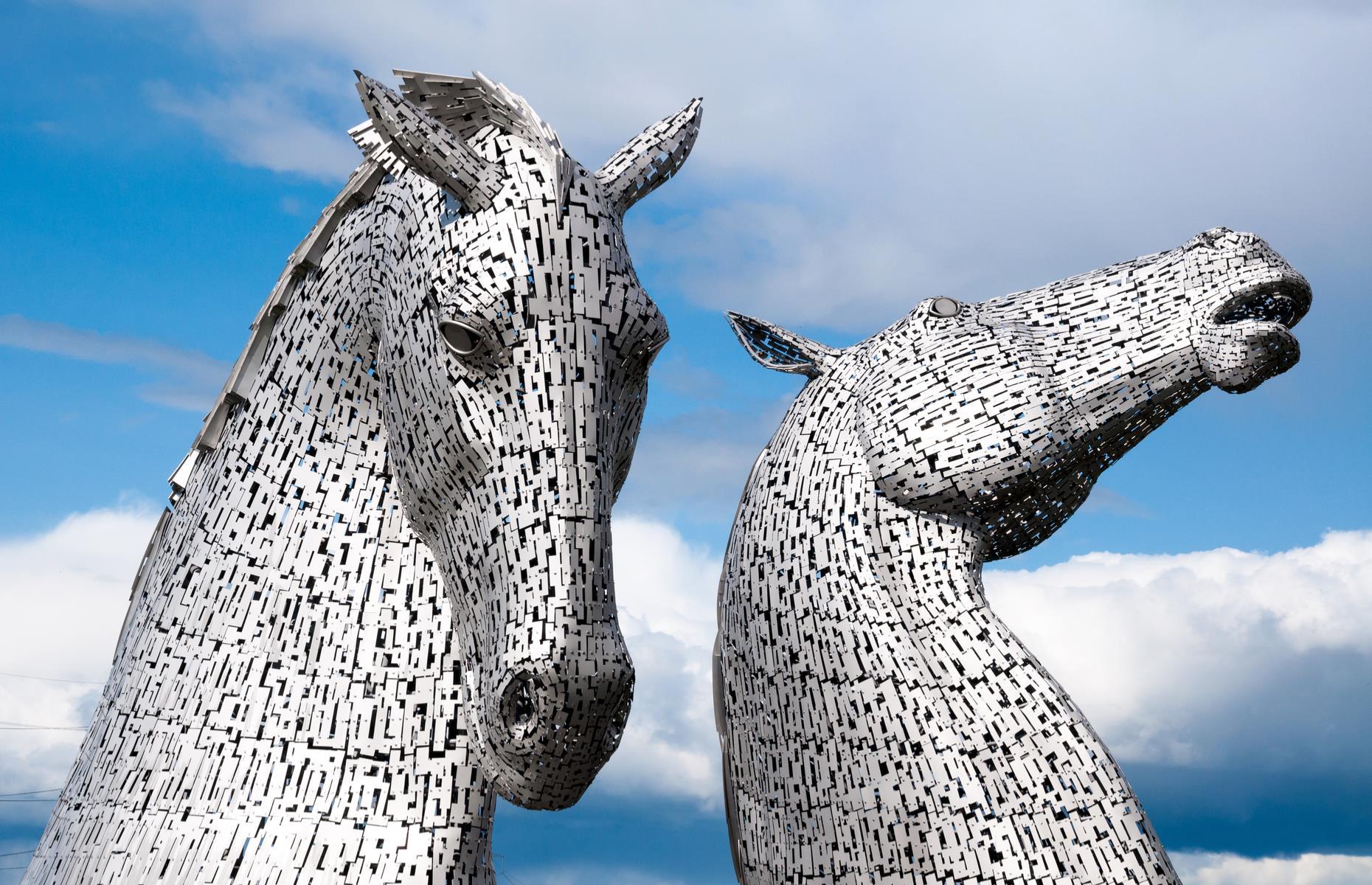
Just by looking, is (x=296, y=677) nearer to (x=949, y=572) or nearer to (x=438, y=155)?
(x=438, y=155)

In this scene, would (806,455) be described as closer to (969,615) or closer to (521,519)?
(969,615)

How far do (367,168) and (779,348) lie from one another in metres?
2.04

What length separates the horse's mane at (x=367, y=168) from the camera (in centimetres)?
204

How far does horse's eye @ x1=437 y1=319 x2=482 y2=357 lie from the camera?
1.82 meters

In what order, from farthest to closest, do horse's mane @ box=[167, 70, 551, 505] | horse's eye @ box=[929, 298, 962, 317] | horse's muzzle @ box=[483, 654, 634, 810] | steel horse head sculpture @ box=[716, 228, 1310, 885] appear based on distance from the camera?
horse's eye @ box=[929, 298, 962, 317] → steel horse head sculpture @ box=[716, 228, 1310, 885] → horse's mane @ box=[167, 70, 551, 505] → horse's muzzle @ box=[483, 654, 634, 810]

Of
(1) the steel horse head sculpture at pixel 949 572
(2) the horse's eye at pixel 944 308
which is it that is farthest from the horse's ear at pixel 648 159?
(2) the horse's eye at pixel 944 308

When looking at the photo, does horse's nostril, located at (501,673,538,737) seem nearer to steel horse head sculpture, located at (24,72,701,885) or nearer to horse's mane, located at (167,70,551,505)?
steel horse head sculpture, located at (24,72,701,885)

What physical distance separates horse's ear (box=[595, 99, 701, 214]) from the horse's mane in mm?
155

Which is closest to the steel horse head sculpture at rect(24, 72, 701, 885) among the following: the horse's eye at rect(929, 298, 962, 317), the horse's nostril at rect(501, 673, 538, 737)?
the horse's nostril at rect(501, 673, 538, 737)

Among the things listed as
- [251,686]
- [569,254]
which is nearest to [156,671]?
[251,686]

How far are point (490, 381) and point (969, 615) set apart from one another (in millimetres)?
1840

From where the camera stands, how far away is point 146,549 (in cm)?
238

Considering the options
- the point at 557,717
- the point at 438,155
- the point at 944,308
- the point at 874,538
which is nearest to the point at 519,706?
the point at 557,717

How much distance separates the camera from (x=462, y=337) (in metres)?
1.82
